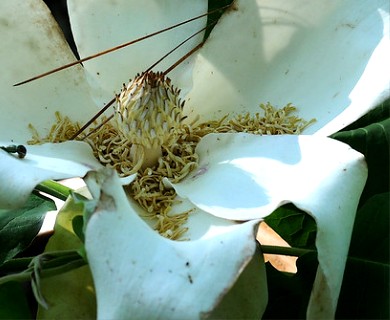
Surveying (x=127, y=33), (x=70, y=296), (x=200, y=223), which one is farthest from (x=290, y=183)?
(x=127, y=33)

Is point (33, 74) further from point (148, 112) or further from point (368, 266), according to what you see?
point (368, 266)

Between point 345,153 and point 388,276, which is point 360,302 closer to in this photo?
point 388,276

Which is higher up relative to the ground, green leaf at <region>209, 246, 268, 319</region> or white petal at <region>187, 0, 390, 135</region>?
white petal at <region>187, 0, 390, 135</region>

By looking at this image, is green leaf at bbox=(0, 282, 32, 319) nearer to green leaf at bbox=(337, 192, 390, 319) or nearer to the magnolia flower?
the magnolia flower

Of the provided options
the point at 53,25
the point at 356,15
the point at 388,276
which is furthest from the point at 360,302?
the point at 53,25

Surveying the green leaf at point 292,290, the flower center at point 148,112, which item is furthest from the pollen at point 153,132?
the green leaf at point 292,290

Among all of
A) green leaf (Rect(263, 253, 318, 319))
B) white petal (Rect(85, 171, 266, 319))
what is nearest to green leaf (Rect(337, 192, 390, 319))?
green leaf (Rect(263, 253, 318, 319))
